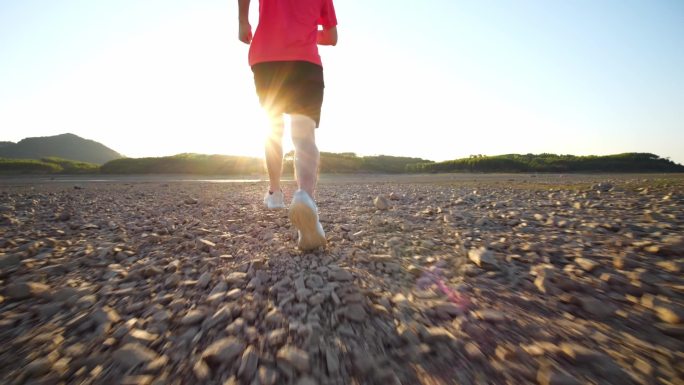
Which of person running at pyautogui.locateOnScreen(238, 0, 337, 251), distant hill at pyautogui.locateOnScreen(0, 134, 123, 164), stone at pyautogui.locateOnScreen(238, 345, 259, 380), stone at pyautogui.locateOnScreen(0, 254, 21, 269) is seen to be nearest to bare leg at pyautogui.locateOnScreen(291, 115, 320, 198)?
person running at pyautogui.locateOnScreen(238, 0, 337, 251)

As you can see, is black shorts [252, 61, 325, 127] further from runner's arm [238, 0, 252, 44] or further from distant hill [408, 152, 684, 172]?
distant hill [408, 152, 684, 172]

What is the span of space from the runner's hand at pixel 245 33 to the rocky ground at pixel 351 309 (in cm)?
162

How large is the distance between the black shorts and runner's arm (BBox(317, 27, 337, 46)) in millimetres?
456

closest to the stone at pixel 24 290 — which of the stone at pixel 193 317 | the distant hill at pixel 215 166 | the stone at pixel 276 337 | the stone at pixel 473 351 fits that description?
the stone at pixel 193 317

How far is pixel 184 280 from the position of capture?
4.36ft

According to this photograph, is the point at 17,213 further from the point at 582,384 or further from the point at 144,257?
the point at 582,384

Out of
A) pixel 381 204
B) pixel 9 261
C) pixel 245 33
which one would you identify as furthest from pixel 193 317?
pixel 381 204

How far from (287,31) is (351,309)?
193 centimetres

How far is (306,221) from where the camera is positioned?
5.73 ft

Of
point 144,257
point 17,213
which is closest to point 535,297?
point 144,257

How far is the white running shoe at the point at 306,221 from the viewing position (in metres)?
1.72

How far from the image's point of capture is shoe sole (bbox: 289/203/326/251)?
172cm

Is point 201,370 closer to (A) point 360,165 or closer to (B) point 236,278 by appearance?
(B) point 236,278

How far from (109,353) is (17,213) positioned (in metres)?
3.54
